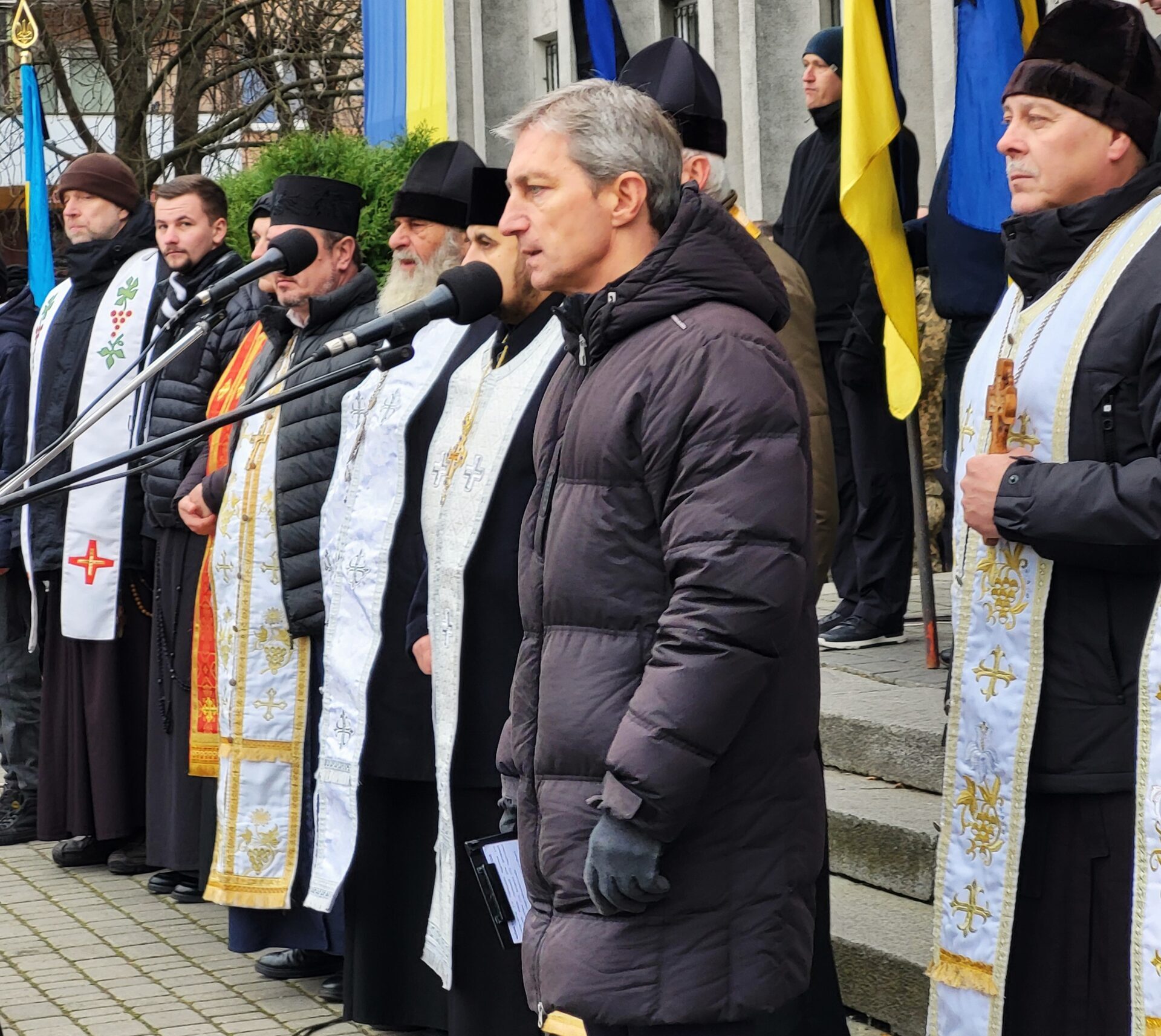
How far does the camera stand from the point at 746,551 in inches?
102

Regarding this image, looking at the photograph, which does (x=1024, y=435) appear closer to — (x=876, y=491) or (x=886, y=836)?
(x=886, y=836)

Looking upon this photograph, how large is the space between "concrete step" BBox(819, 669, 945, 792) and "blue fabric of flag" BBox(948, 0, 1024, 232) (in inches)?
55.6

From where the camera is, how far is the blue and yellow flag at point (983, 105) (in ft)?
17.6

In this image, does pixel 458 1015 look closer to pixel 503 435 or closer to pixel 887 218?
pixel 503 435

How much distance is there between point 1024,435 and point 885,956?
188 cm

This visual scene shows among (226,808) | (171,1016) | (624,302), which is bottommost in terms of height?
(171,1016)

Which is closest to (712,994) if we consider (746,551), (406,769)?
(746,551)

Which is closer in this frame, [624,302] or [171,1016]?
[624,302]

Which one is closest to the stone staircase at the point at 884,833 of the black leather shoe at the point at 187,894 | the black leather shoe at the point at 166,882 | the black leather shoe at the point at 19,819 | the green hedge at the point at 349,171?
the black leather shoe at the point at 187,894

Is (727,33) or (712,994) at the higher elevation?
(727,33)

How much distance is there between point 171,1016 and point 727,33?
9936 millimetres

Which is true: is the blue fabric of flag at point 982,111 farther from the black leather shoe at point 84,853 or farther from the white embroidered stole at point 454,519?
the black leather shoe at point 84,853

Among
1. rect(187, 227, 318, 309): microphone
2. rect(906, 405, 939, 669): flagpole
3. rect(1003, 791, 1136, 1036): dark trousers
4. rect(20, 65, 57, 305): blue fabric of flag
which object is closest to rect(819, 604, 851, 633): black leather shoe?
rect(906, 405, 939, 669): flagpole

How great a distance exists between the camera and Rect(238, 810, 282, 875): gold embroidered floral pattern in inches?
210
